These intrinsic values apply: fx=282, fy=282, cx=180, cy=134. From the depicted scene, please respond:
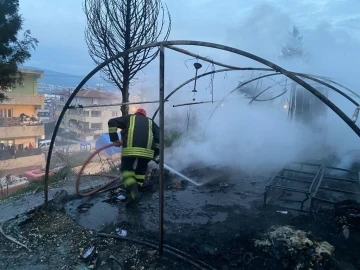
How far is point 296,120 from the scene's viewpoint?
12.8 meters

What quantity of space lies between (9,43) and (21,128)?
13381 millimetres

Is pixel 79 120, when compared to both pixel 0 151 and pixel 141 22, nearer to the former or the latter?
pixel 0 151

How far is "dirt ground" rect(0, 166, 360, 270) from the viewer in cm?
371

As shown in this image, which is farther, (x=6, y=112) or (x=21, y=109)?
(x=21, y=109)

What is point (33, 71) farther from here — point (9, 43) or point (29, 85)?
point (9, 43)

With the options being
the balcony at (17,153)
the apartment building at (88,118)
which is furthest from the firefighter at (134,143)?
the apartment building at (88,118)

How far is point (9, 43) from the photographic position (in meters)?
11.0

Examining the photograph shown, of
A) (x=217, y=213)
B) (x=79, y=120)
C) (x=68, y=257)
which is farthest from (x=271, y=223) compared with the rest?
(x=79, y=120)

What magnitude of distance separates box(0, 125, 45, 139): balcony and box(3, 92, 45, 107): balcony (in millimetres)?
2053

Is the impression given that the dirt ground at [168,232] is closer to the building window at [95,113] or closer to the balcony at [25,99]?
the balcony at [25,99]

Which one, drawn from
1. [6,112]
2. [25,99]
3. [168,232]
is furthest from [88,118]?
[168,232]

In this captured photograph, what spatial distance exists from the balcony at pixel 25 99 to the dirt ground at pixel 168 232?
756 inches

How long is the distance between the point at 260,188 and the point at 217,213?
6.76 ft

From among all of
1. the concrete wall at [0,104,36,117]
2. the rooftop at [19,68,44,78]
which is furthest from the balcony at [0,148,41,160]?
the rooftop at [19,68,44,78]
